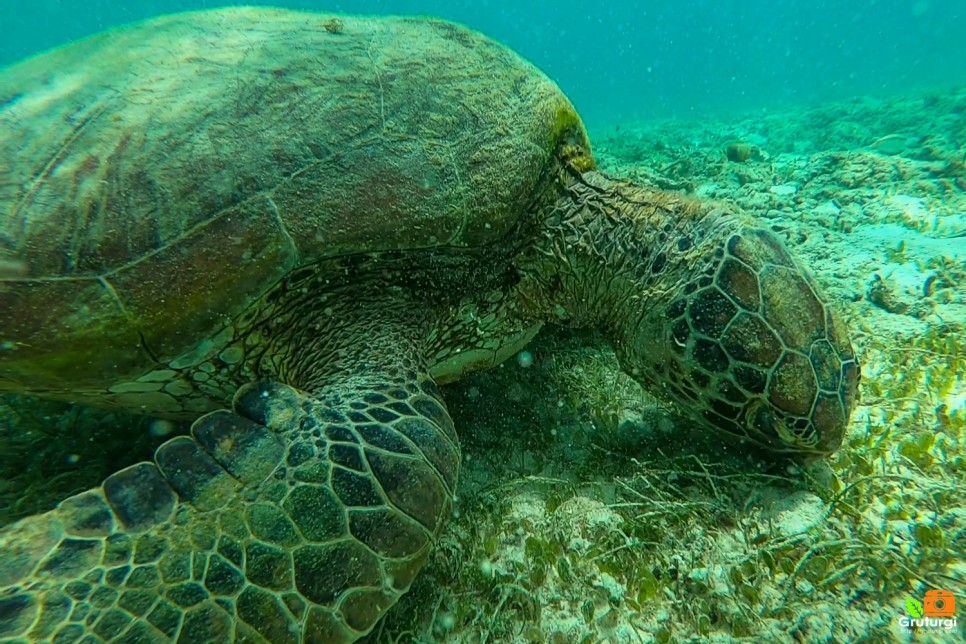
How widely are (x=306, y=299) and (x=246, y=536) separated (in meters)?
1.11

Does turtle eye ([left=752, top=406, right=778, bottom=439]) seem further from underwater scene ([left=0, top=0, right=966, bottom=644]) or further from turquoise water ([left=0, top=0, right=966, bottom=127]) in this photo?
turquoise water ([left=0, top=0, right=966, bottom=127])

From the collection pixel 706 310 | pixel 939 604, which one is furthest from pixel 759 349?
pixel 939 604

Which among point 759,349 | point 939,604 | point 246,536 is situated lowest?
point 246,536

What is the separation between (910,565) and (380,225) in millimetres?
2375

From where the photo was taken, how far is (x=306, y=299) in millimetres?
2270

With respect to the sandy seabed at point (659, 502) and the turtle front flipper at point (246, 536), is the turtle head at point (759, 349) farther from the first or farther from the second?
the turtle front flipper at point (246, 536)

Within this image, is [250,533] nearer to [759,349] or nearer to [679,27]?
[759,349]

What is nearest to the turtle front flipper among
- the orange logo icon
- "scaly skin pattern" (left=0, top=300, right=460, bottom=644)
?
"scaly skin pattern" (left=0, top=300, right=460, bottom=644)

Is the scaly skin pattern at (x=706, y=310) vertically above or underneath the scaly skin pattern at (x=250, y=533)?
above

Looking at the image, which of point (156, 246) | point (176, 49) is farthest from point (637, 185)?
point (176, 49)

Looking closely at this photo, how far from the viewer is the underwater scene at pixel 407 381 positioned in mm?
1521

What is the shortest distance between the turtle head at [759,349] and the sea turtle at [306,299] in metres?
0.01

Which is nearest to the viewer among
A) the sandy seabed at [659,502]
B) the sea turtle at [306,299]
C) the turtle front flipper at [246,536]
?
the turtle front flipper at [246,536]

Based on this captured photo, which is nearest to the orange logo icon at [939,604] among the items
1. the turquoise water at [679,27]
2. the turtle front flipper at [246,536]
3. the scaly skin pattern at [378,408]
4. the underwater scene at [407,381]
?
the underwater scene at [407,381]
